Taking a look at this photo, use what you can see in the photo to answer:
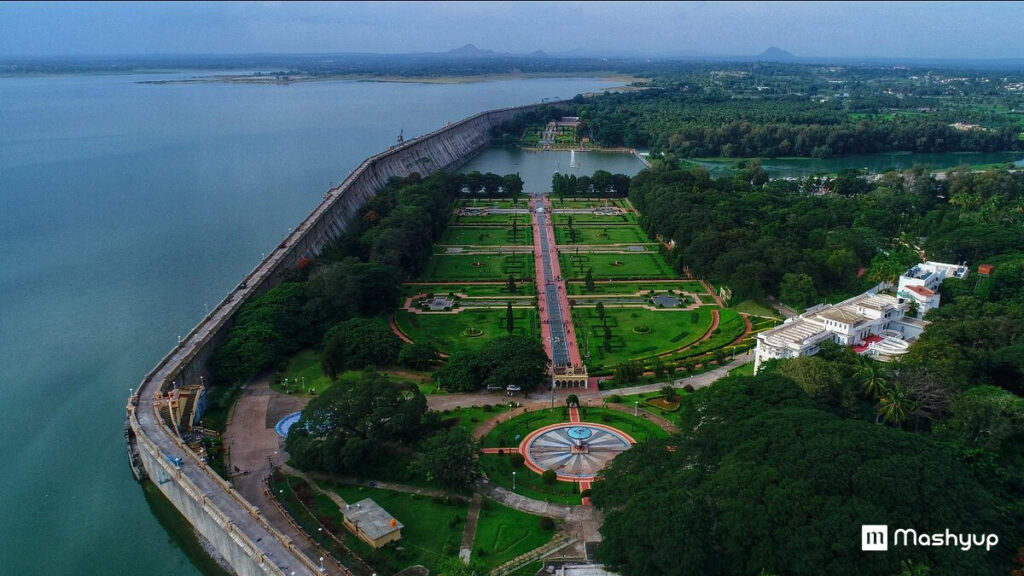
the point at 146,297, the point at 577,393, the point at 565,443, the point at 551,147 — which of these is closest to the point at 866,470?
the point at 565,443

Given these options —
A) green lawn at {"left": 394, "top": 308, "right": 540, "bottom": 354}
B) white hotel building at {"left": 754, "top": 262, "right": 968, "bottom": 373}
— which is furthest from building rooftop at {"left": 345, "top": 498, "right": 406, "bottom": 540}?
white hotel building at {"left": 754, "top": 262, "right": 968, "bottom": 373}

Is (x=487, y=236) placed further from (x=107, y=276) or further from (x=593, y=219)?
(x=107, y=276)

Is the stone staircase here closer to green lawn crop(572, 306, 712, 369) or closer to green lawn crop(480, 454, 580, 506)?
green lawn crop(480, 454, 580, 506)

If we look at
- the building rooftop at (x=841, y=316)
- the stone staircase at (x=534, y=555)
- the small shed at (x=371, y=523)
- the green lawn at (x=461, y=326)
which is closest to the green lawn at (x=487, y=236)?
the green lawn at (x=461, y=326)

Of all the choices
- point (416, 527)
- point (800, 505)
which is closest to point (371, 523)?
point (416, 527)

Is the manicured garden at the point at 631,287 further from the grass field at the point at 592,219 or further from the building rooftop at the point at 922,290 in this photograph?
the grass field at the point at 592,219

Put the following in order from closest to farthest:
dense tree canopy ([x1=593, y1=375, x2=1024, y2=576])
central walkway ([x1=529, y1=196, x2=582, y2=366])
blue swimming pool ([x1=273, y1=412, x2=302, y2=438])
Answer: dense tree canopy ([x1=593, y1=375, x2=1024, y2=576]), blue swimming pool ([x1=273, y1=412, x2=302, y2=438]), central walkway ([x1=529, y1=196, x2=582, y2=366])
